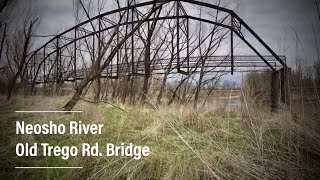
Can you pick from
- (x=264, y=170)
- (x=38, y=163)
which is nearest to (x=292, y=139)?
(x=264, y=170)

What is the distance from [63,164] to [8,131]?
4.42ft

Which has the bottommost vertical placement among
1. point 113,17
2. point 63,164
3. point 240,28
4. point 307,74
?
point 63,164

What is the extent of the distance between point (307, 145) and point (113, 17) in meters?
7.36

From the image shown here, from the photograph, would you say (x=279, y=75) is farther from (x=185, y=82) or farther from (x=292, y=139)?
(x=292, y=139)

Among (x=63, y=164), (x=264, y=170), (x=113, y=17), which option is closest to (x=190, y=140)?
(x=264, y=170)

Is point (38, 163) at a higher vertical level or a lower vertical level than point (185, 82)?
lower

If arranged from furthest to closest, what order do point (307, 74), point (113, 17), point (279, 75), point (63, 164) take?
point (113, 17) → point (279, 75) → point (307, 74) → point (63, 164)

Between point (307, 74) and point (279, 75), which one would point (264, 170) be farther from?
point (279, 75)

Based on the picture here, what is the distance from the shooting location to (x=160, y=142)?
113 inches

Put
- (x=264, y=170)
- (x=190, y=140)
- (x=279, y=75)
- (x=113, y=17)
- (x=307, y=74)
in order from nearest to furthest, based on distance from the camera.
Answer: (x=264, y=170)
(x=190, y=140)
(x=307, y=74)
(x=279, y=75)
(x=113, y=17)

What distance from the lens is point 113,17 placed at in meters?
8.53

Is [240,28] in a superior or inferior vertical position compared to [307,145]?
superior

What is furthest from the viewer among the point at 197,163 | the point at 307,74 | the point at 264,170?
the point at 307,74

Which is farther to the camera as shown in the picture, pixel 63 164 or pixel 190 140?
pixel 190 140
